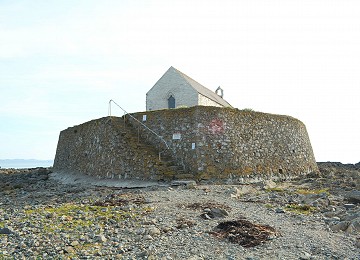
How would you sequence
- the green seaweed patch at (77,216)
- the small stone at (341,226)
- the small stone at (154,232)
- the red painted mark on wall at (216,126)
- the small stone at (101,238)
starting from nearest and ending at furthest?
1. the small stone at (101,238)
2. the small stone at (154,232)
3. the green seaweed patch at (77,216)
4. the small stone at (341,226)
5. the red painted mark on wall at (216,126)

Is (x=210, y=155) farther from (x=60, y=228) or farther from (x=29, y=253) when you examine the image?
(x=29, y=253)

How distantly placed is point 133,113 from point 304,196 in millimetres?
13068

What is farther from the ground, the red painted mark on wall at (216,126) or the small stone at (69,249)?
the red painted mark on wall at (216,126)

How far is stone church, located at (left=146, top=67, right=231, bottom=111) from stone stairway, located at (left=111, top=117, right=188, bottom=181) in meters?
10.1

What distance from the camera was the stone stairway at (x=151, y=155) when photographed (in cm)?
1777

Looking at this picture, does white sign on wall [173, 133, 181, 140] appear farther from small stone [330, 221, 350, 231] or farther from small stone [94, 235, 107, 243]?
small stone [94, 235, 107, 243]

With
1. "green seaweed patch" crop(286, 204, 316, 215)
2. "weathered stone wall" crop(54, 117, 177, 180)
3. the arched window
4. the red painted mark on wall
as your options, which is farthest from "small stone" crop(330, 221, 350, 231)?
the arched window

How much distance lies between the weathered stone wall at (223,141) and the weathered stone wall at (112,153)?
1.59 m

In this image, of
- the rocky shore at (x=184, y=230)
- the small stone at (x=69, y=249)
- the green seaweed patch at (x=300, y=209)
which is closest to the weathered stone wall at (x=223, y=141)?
the rocky shore at (x=184, y=230)

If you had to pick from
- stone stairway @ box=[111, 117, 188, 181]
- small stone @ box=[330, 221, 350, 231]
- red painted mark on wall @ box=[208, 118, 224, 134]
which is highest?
red painted mark on wall @ box=[208, 118, 224, 134]

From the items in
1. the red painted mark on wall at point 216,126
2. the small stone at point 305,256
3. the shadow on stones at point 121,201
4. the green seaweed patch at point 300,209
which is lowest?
the small stone at point 305,256

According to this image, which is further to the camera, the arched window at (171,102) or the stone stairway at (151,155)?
the arched window at (171,102)

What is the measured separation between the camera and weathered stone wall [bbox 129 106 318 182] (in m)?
18.8

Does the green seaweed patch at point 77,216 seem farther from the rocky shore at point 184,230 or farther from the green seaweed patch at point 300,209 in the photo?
the green seaweed patch at point 300,209
